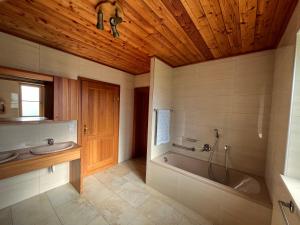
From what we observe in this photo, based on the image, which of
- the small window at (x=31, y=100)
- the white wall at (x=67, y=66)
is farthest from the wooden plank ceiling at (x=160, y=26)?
the small window at (x=31, y=100)

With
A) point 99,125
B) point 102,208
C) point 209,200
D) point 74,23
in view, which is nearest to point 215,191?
point 209,200

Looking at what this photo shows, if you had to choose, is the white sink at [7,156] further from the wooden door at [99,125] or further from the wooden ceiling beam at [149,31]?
the wooden ceiling beam at [149,31]

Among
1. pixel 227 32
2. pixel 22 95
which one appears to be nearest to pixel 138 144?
pixel 22 95

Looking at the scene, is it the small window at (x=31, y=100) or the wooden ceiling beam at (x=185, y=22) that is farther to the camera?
the small window at (x=31, y=100)

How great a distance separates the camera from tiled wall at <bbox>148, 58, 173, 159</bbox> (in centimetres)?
224

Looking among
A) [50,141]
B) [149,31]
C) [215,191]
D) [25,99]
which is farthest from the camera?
[50,141]

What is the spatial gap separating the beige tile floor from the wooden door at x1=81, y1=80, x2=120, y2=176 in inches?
20.9

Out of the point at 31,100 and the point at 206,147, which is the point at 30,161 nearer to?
the point at 31,100

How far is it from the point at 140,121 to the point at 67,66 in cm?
219

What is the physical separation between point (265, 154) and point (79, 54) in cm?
339

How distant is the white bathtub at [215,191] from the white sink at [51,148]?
1426 mm

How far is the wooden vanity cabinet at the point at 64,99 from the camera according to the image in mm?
1893

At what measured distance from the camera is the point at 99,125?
2732mm

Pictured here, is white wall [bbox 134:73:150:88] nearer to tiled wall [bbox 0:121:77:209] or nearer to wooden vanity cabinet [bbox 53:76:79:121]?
wooden vanity cabinet [bbox 53:76:79:121]
